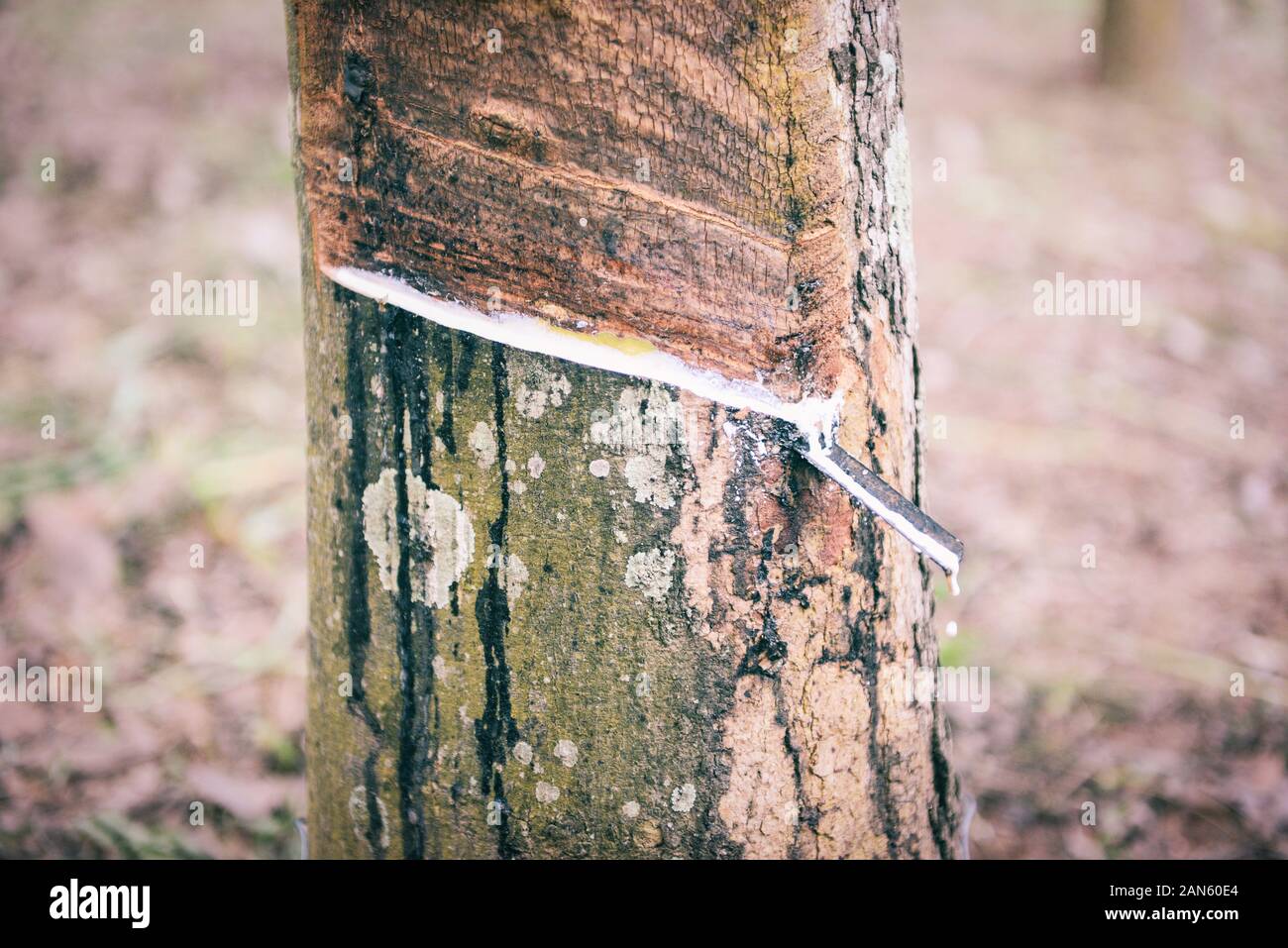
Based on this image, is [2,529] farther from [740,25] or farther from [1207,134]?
[1207,134]

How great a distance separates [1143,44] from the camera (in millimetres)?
5895

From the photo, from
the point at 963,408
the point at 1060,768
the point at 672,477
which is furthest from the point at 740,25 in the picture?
the point at 963,408

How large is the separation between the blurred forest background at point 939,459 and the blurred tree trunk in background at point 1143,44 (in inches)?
16.5

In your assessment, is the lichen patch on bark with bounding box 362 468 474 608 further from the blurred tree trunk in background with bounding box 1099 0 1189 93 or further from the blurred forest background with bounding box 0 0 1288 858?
the blurred tree trunk in background with bounding box 1099 0 1189 93

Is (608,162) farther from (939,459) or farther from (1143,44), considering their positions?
(1143,44)

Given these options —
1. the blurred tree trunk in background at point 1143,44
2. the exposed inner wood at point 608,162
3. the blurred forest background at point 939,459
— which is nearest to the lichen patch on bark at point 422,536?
the exposed inner wood at point 608,162

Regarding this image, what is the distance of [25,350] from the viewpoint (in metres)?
3.39

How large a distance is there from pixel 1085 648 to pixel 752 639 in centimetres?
203

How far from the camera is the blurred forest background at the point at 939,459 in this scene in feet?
7.23

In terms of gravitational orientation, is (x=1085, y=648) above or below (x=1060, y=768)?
above

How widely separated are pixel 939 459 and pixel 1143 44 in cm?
438

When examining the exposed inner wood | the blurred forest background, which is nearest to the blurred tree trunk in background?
the blurred forest background

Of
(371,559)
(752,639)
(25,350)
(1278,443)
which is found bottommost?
(752,639)
